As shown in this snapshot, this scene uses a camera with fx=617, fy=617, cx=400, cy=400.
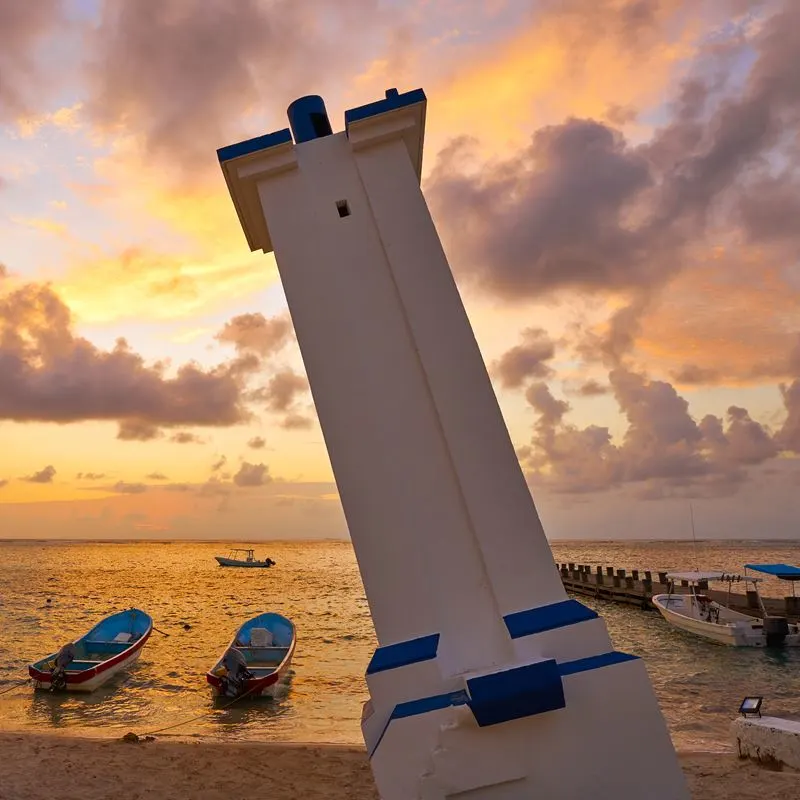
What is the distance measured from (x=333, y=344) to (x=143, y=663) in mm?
19359

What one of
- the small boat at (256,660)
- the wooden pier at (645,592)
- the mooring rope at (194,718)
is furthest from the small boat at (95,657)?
the wooden pier at (645,592)

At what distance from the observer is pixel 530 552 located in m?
4.61

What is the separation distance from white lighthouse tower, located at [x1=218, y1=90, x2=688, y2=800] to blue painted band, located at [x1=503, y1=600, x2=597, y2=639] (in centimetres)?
1

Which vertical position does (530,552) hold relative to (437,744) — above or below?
above

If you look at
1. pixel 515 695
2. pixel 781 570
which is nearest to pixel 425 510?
pixel 515 695

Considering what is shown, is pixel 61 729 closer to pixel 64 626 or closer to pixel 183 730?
pixel 183 730

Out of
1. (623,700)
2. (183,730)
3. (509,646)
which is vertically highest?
(509,646)

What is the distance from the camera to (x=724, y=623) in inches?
862

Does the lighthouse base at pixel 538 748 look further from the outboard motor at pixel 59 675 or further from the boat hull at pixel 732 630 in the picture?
the boat hull at pixel 732 630

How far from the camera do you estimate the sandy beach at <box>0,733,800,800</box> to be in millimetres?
8305

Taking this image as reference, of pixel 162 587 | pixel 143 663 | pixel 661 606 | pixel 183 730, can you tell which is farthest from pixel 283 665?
pixel 162 587

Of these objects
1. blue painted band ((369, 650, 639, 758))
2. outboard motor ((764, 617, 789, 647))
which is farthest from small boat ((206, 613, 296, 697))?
outboard motor ((764, 617, 789, 647))

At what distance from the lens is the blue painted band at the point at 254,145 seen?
19.3 ft

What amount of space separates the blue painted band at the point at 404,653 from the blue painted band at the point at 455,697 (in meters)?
0.25
